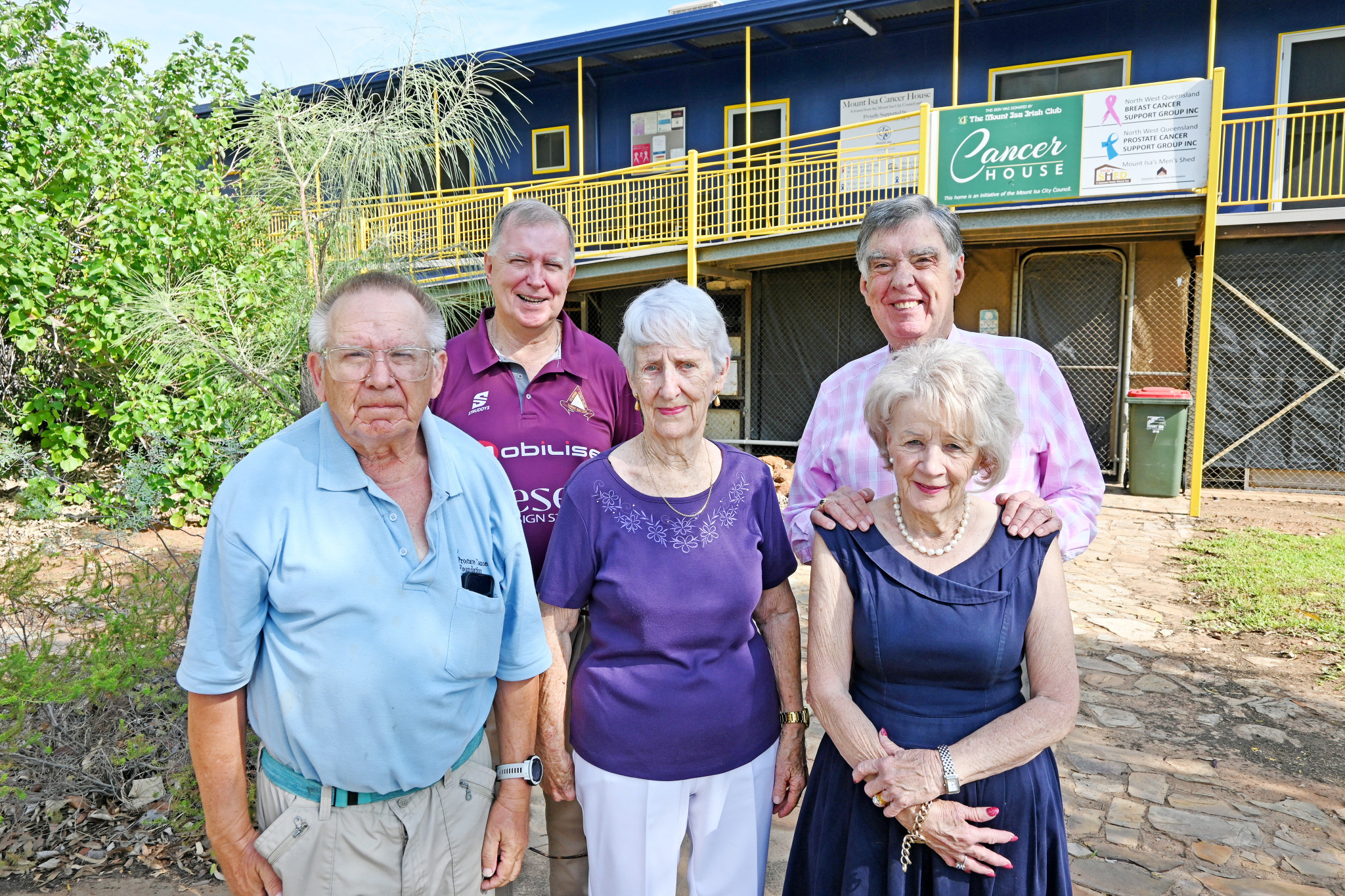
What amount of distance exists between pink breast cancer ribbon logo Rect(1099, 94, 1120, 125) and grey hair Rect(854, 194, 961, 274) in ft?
25.6

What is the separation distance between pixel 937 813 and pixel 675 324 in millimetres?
1317

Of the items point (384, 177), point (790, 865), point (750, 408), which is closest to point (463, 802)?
point (790, 865)

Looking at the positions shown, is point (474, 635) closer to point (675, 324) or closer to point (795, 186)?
point (675, 324)

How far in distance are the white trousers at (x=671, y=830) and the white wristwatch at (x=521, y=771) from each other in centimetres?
16

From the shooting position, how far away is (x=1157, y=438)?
32.7 feet

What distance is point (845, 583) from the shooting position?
214 centimetres

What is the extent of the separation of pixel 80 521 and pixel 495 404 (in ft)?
21.1

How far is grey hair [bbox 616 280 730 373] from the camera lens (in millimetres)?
2289

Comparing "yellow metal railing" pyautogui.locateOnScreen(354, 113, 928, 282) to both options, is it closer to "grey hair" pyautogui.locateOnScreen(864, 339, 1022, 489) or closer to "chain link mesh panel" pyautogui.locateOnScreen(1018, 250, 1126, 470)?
"chain link mesh panel" pyautogui.locateOnScreen(1018, 250, 1126, 470)

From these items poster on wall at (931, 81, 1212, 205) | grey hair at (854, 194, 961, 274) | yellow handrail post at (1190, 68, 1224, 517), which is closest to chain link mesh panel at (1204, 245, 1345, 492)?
yellow handrail post at (1190, 68, 1224, 517)

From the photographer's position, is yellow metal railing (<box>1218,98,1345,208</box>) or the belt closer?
the belt

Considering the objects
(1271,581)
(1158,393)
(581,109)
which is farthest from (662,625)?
(581,109)

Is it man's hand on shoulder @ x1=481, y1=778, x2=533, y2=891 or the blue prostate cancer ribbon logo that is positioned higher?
the blue prostate cancer ribbon logo

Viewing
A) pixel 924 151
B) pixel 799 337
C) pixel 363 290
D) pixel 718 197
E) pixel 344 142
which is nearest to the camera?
pixel 363 290
